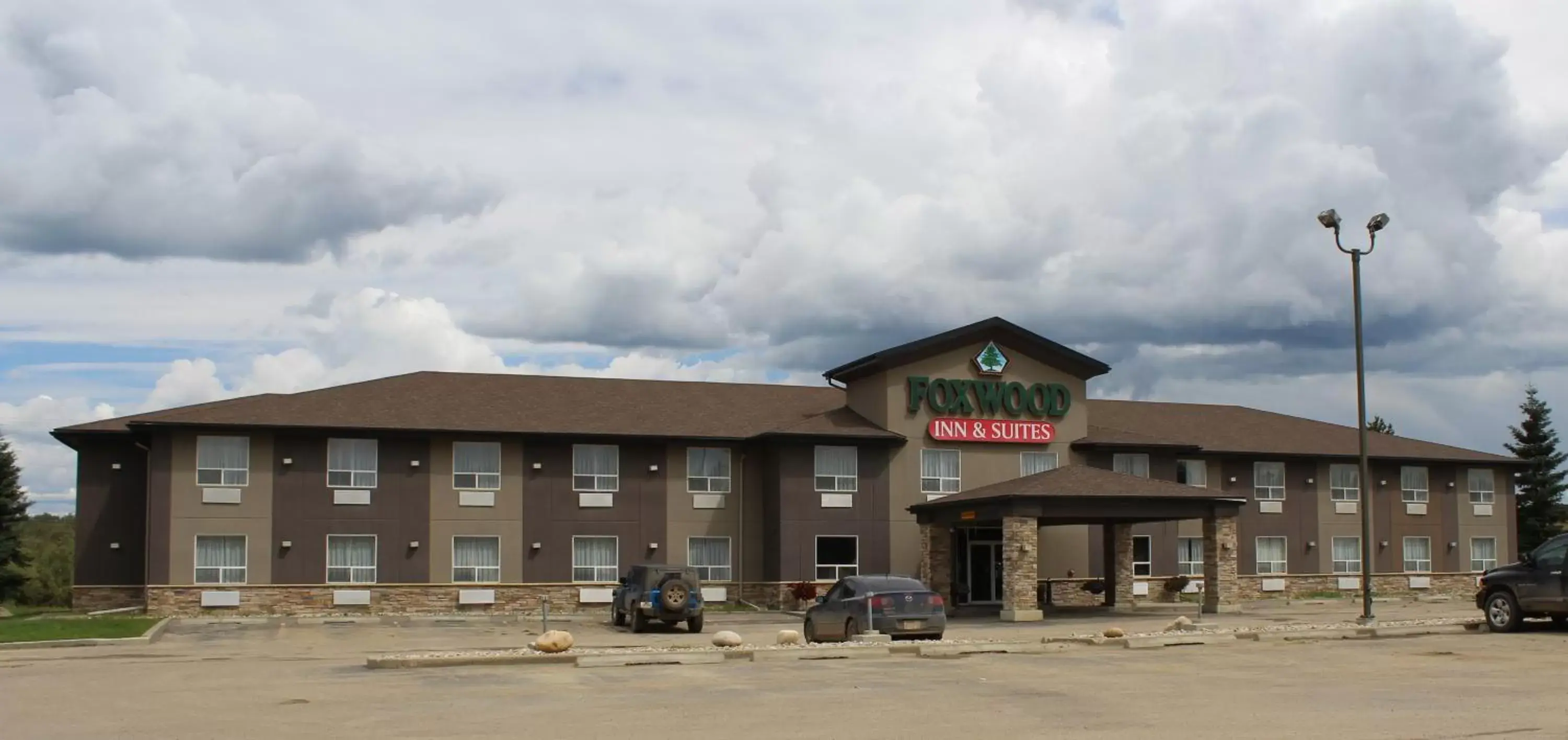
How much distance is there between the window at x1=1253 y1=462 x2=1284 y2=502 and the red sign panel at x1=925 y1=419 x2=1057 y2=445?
9.07 meters

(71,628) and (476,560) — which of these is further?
(476,560)

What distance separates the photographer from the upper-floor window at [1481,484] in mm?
51688

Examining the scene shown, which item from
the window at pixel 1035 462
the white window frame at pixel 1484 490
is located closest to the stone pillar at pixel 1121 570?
the window at pixel 1035 462

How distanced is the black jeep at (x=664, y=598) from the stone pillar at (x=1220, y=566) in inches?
537

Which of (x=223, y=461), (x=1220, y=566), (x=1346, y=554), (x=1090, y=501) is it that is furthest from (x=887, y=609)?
(x=1346, y=554)

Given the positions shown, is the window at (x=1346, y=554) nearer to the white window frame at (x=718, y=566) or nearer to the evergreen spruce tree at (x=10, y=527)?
the white window frame at (x=718, y=566)

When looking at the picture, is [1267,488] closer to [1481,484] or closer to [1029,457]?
[1481,484]

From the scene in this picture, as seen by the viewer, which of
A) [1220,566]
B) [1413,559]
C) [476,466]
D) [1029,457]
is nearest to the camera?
[1220,566]

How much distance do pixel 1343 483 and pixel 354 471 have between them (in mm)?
32598

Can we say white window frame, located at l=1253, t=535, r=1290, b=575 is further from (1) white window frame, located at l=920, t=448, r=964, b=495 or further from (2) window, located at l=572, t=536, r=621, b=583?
(2) window, located at l=572, t=536, r=621, b=583

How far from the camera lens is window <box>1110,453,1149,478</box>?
44906 mm

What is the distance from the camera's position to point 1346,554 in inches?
1951

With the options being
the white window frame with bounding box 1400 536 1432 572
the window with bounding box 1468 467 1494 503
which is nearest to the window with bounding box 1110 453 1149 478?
the white window frame with bounding box 1400 536 1432 572

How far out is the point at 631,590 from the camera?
3338 centimetres
